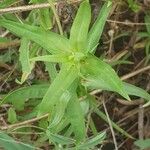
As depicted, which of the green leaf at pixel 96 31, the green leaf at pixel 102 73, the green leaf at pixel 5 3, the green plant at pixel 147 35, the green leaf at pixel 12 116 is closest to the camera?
the green leaf at pixel 102 73

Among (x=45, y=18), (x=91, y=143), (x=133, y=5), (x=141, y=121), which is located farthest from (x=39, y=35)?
(x=141, y=121)

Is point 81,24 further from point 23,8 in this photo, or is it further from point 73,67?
point 23,8

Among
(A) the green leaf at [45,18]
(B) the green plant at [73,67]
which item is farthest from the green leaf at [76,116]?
(A) the green leaf at [45,18]

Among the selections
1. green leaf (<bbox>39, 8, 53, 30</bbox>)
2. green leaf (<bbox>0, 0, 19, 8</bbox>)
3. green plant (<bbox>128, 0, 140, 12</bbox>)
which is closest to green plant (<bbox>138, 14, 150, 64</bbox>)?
green plant (<bbox>128, 0, 140, 12</bbox>)

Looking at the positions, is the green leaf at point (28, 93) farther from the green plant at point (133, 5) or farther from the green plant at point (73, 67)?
the green plant at point (133, 5)

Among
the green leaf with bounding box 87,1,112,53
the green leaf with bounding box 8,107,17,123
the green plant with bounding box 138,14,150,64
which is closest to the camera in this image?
the green leaf with bounding box 87,1,112,53

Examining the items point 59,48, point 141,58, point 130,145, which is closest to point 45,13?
point 59,48

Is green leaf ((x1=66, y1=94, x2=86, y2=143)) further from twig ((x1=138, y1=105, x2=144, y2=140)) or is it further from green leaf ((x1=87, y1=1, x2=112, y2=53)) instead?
twig ((x1=138, y1=105, x2=144, y2=140))
